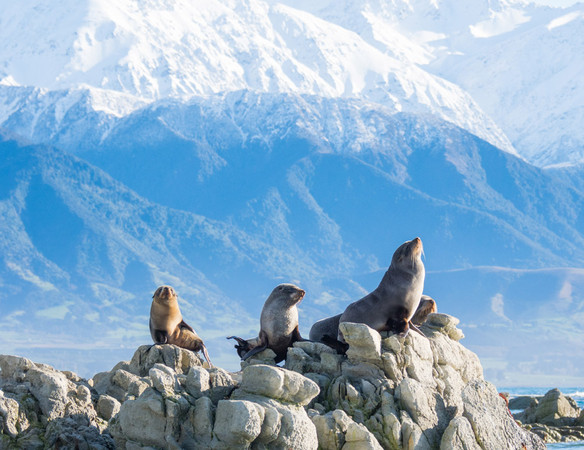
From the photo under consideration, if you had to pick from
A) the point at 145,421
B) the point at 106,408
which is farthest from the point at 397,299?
the point at 145,421

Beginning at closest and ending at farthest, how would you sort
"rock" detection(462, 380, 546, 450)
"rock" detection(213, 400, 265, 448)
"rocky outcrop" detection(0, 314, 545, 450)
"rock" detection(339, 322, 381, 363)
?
1. "rock" detection(213, 400, 265, 448)
2. "rocky outcrop" detection(0, 314, 545, 450)
3. "rock" detection(462, 380, 546, 450)
4. "rock" detection(339, 322, 381, 363)

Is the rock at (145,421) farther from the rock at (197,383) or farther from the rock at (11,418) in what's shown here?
the rock at (11,418)

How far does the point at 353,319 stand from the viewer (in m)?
23.4

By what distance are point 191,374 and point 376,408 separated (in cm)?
350

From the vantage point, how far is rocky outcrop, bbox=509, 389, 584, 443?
3584 cm

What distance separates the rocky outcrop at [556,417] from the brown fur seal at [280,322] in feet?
43.9

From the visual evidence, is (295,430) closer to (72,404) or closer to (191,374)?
(191,374)

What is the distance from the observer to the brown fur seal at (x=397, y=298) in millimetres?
22844

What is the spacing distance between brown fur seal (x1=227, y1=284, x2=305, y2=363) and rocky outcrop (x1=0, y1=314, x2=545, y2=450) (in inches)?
11.6

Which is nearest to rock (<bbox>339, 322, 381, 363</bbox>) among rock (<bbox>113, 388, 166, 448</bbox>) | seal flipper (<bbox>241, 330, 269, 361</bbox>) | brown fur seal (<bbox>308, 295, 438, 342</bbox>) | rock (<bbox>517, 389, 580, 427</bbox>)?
seal flipper (<bbox>241, 330, 269, 361</bbox>)

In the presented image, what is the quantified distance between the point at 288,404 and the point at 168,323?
6.45 m

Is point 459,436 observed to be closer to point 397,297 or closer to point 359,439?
point 359,439

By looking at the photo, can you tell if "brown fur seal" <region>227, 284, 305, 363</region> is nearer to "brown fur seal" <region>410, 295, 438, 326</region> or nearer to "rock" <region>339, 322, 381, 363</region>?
"rock" <region>339, 322, 381, 363</region>

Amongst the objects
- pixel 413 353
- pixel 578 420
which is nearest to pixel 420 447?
pixel 413 353
